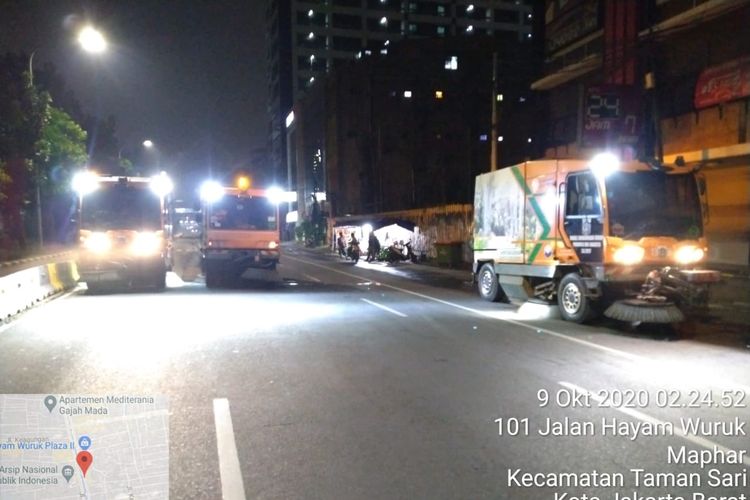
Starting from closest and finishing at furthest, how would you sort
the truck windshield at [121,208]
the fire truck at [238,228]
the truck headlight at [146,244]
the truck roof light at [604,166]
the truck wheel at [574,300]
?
the truck roof light at [604,166] < the truck wheel at [574,300] < the truck windshield at [121,208] < the truck headlight at [146,244] < the fire truck at [238,228]

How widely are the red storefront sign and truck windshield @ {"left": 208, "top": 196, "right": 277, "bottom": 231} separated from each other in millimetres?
14320

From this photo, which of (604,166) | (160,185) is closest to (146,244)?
(160,185)

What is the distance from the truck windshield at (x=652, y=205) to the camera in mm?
12125

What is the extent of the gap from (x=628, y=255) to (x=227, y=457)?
8995mm

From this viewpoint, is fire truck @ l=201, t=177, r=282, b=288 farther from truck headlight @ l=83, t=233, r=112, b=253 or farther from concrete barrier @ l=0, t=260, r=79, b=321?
concrete barrier @ l=0, t=260, r=79, b=321

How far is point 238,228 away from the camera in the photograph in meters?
20.1

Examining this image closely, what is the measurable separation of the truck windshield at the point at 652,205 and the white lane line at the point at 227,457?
330 inches

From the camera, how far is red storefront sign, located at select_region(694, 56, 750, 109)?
19453mm

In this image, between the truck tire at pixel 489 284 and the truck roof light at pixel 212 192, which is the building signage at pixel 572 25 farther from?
the truck roof light at pixel 212 192

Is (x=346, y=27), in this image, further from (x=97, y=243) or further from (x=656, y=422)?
(x=656, y=422)

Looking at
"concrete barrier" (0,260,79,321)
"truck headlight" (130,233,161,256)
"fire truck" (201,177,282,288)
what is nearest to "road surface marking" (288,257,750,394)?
"fire truck" (201,177,282,288)

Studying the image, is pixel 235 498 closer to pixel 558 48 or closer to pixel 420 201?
pixel 558 48

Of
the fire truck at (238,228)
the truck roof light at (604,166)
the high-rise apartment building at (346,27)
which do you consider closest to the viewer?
the truck roof light at (604,166)

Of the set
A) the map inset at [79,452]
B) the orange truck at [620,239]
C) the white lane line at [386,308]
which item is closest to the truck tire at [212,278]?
the white lane line at [386,308]
